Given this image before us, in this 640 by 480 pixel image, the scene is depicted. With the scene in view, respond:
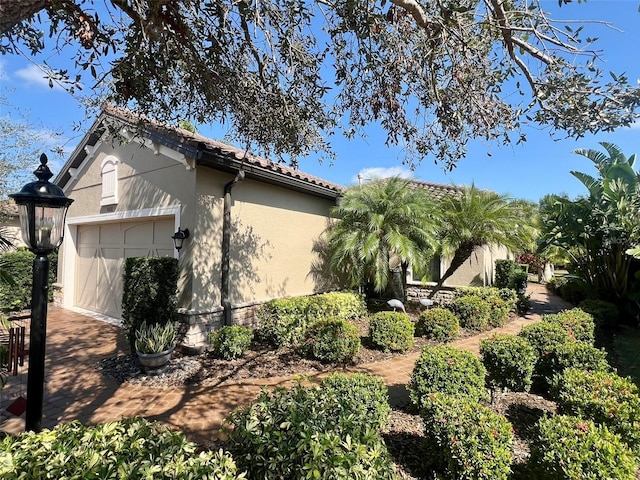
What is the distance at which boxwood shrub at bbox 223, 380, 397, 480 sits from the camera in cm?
207

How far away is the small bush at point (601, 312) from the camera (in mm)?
8844

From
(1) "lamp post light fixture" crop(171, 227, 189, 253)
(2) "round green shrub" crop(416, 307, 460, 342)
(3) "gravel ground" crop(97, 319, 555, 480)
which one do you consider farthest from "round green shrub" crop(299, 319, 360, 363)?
(1) "lamp post light fixture" crop(171, 227, 189, 253)

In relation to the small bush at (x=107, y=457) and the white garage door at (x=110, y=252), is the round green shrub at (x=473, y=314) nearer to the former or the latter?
the white garage door at (x=110, y=252)

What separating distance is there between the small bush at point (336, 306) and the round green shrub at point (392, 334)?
1686mm

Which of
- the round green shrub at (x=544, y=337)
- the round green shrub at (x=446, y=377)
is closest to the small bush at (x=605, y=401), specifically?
the round green shrub at (x=446, y=377)

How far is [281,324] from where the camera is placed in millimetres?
7742

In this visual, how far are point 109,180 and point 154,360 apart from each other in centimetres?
663

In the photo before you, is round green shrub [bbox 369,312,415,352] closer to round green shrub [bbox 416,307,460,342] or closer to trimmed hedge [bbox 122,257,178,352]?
round green shrub [bbox 416,307,460,342]

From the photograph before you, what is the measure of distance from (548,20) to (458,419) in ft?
16.0

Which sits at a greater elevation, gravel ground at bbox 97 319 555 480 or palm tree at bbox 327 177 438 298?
palm tree at bbox 327 177 438 298

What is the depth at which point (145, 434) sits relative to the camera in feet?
7.54

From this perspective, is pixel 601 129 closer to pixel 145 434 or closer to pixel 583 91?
pixel 583 91

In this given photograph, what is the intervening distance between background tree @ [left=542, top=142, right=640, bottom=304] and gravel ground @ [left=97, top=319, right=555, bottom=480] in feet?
19.0

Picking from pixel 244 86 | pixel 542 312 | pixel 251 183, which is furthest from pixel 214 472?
pixel 542 312
